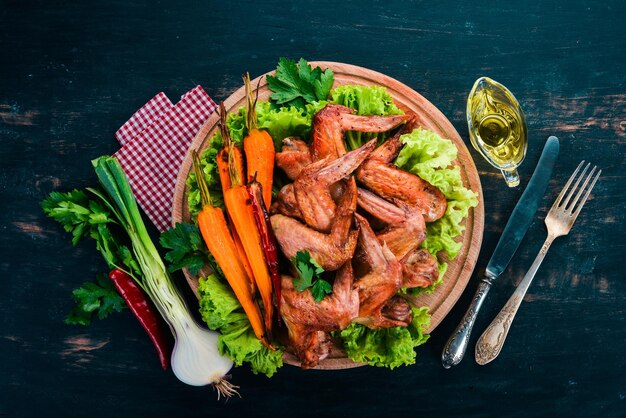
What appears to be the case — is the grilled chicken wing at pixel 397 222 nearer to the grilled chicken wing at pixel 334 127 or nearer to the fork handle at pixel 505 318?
the grilled chicken wing at pixel 334 127

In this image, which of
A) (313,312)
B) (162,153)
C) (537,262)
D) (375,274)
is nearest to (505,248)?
(537,262)

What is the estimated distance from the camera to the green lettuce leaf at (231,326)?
2.97 m

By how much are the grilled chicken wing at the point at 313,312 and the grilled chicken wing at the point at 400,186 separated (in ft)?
1.45

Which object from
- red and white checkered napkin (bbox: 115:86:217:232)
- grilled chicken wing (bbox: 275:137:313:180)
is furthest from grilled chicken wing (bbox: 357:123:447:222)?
red and white checkered napkin (bbox: 115:86:217:232)

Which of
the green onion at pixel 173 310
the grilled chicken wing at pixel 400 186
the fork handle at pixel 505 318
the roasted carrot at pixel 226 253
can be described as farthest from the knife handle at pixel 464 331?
the green onion at pixel 173 310

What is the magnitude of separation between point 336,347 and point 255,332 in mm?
517

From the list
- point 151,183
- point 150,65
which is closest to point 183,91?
point 150,65

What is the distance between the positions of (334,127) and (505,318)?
1.59 meters

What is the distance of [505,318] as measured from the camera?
3.47 meters

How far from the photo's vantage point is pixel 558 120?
3.57 m

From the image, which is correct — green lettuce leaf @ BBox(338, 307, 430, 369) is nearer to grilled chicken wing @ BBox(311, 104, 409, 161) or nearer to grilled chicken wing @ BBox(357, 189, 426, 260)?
grilled chicken wing @ BBox(357, 189, 426, 260)

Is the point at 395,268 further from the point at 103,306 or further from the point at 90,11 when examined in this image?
the point at 90,11

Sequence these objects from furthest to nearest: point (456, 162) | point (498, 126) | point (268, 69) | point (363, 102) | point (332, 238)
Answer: point (268, 69) < point (498, 126) < point (456, 162) < point (363, 102) < point (332, 238)

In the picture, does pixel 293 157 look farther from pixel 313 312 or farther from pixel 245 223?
pixel 313 312
